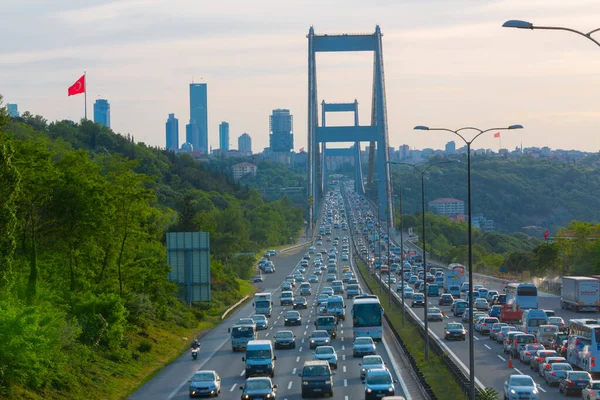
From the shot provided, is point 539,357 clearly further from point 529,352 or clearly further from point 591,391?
point 591,391

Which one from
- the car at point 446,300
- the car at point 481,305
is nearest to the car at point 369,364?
the car at point 481,305

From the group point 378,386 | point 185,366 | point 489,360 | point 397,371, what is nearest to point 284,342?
point 185,366

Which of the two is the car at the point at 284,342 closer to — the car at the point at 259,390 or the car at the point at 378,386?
the car at the point at 259,390

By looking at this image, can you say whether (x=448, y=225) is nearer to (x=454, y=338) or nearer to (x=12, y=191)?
(x=454, y=338)

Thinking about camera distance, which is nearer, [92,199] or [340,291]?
[92,199]

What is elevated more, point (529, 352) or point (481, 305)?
point (529, 352)

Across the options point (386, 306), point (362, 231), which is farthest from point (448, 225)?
point (386, 306)
